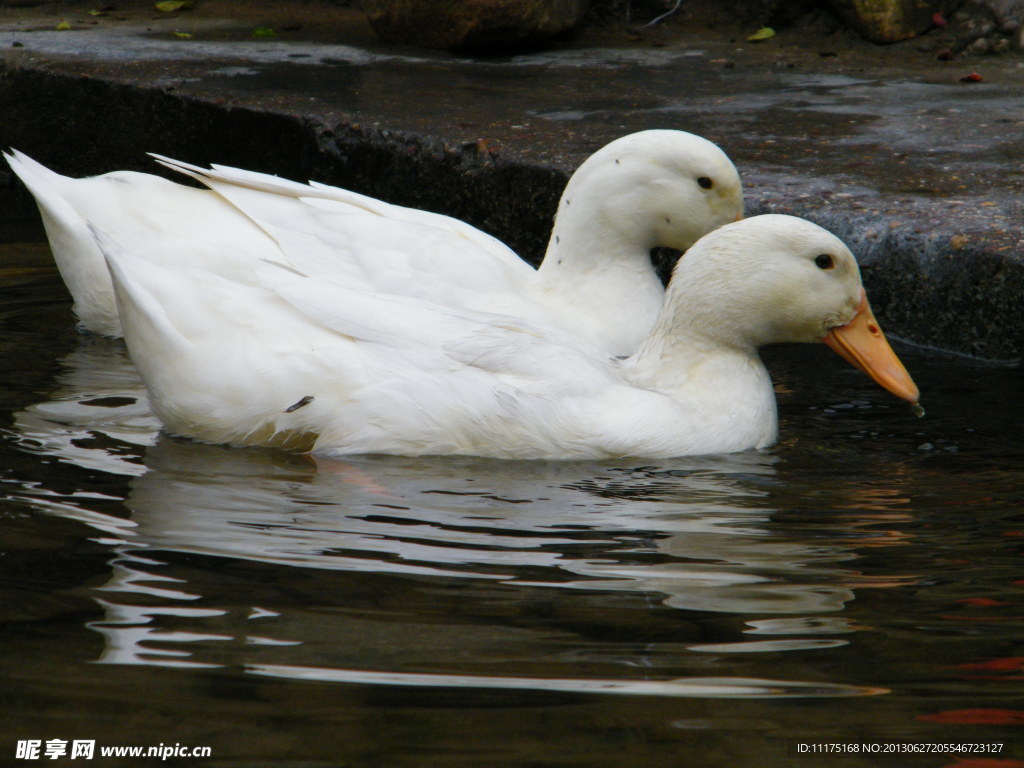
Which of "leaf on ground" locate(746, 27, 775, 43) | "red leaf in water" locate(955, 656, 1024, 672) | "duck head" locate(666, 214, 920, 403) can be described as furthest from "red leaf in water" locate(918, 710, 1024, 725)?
"leaf on ground" locate(746, 27, 775, 43)

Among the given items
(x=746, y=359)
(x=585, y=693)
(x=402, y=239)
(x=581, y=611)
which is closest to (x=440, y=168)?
(x=402, y=239)

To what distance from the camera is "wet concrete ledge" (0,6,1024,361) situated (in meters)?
4.43

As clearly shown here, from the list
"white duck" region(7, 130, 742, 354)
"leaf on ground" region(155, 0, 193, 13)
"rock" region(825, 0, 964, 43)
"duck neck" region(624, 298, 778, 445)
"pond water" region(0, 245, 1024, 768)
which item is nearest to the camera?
"pond water" region(0, 245, 1024, 768)

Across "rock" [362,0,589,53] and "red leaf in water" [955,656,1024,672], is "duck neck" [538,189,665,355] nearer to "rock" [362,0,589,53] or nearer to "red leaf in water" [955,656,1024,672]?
"red leaf in water" [955,656,1024,672]

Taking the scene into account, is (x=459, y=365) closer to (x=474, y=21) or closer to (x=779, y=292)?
(x=779, y=292)

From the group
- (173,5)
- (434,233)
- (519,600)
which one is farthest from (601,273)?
(173,5)

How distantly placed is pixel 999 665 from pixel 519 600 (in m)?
0.83

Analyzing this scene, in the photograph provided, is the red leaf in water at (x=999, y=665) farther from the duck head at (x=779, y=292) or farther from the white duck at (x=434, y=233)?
the white duck at (x=434, y=233)

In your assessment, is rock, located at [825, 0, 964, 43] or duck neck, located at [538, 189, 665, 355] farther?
rock, located at [825, 0, 964, 43]

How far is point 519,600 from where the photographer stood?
8.39 ft

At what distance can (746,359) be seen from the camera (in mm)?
3803

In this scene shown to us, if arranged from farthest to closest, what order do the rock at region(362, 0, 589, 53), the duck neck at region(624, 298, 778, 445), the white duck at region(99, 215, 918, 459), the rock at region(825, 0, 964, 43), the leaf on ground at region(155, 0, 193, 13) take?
1. the leaf on ground at region(155, 0, 193, 13)
2. the rock at region(825, 0, 964, 43)
3. the rock at region(362, 0, 589, 53)
4. the duck neck at region(624, 298, 778, 445)
5. the white duck at region(99, 215, 918, 459)

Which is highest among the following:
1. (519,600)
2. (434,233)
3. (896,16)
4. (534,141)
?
(896,16)

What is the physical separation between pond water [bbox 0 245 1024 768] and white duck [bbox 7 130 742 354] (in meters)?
0.78
